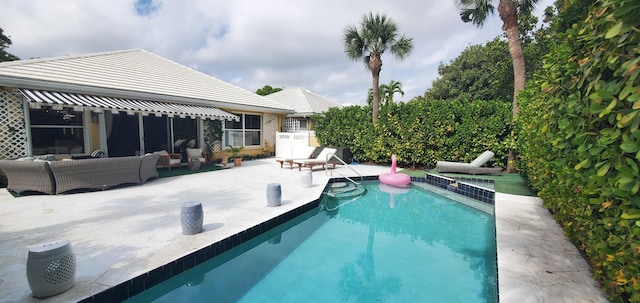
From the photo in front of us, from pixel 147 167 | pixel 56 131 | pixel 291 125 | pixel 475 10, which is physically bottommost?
pixel 147 167

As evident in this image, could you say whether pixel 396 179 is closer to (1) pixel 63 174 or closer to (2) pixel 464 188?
(2) pixel 464 188


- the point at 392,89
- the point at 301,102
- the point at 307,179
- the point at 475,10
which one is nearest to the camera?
the point at 307,179

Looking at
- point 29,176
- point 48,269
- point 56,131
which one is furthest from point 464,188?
point 56,131

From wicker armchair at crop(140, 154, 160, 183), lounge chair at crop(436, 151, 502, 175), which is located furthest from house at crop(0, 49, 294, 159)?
lounge chair at crop(436, 151, 502, 175)

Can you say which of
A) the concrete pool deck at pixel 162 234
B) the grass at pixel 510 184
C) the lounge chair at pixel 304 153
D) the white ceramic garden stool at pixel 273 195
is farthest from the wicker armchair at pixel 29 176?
the grass at pixel 510 184

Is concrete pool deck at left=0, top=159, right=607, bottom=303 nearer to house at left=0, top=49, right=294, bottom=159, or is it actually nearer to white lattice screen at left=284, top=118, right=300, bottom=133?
house at left=0, top=49, right=294, bottom=159

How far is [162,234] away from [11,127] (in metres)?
10.9

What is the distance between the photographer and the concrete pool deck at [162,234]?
375 centimetres

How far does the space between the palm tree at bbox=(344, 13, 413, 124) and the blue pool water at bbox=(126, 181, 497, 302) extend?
36.9 feet

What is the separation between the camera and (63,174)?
8.95m

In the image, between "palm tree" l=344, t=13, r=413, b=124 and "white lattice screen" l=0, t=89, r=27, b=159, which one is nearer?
"white lattice screen" l=0, t=89, r=27, b=159

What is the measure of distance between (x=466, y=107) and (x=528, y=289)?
13410 mm

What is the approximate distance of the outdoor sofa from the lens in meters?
8.70

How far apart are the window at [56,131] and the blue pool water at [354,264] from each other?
41.6 feet
